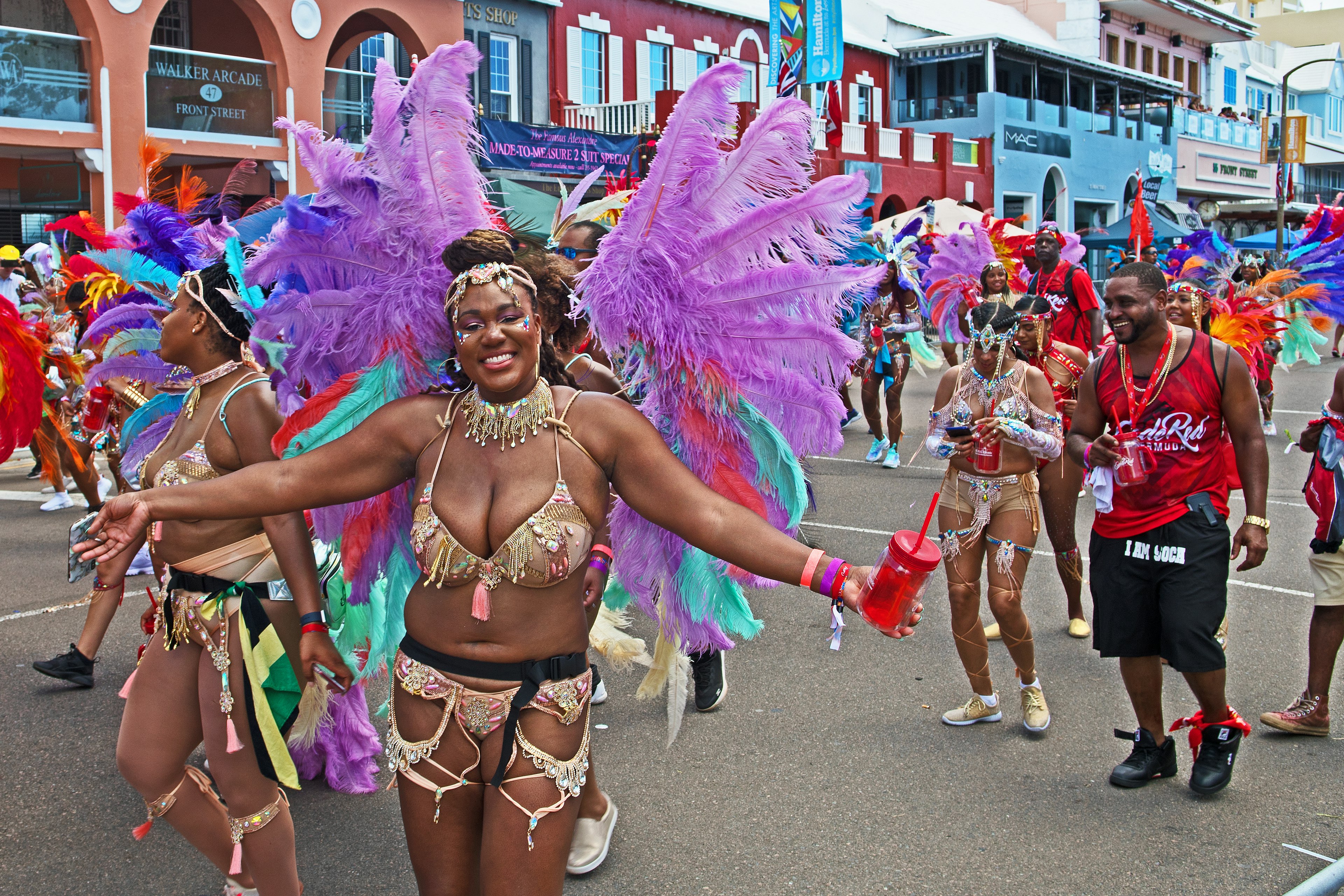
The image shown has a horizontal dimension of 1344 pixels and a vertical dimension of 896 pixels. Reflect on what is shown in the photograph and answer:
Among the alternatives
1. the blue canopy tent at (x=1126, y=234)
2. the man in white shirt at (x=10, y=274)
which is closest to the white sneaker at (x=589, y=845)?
the man in white shirt at (x=10, y=274)

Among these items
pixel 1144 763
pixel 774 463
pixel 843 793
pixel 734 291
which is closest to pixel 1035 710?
pixel 1144 763

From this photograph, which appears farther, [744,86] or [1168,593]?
[744,86]

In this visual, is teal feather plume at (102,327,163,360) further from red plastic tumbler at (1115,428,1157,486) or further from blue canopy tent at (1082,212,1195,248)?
blue canopy tent at (1082,212,1195,248)

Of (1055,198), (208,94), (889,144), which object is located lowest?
(208,94)

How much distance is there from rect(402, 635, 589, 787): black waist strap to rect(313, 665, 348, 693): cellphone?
0.44 meters

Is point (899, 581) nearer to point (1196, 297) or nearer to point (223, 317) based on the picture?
point (223, 317)

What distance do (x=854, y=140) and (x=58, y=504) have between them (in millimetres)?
22879

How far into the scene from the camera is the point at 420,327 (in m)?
3.01

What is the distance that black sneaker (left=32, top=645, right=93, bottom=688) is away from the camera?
5441 mm

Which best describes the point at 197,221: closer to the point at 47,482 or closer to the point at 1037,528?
the point at 1037,528

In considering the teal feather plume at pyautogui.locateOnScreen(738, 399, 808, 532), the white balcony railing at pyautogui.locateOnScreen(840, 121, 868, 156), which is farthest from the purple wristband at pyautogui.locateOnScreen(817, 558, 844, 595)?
the white balcony railing at pyautogui.locateOnScreen(840, 121, 868, 156)

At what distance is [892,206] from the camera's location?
31.1 meters

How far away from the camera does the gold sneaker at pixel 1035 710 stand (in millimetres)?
4859

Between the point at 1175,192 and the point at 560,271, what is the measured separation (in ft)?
147
